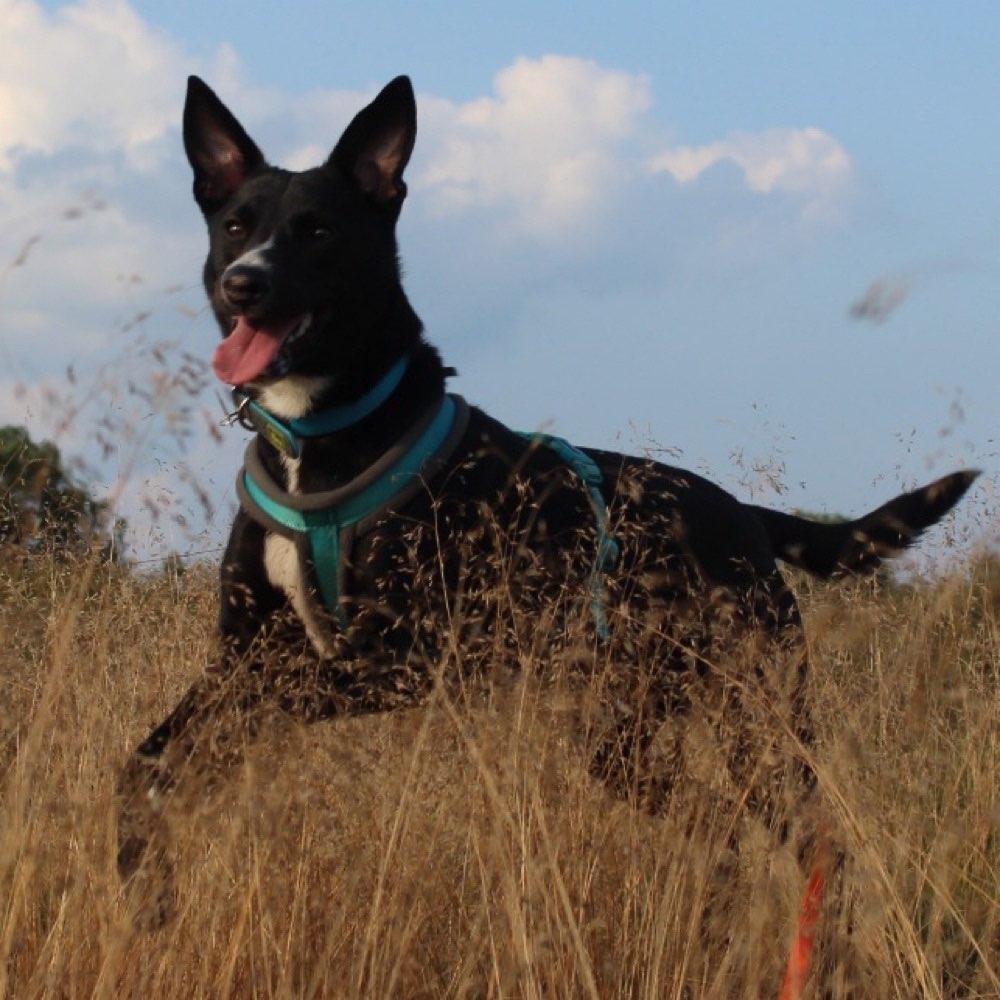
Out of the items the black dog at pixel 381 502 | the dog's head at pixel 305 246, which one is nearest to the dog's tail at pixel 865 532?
the black dog at pixel 381 502

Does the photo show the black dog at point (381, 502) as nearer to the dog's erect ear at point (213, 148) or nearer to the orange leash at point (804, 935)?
the dog's erect ear at point (213, 148)

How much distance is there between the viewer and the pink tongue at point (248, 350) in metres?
3.97

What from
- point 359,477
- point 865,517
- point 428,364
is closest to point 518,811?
point 359,477

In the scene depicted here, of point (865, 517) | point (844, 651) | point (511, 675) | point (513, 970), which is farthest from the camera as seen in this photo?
point (844, 651)

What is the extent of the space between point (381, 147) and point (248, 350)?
0.78 metres

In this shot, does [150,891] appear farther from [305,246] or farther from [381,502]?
[305,246]

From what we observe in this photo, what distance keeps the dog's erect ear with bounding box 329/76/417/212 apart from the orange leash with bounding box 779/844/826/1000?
7.97 ft

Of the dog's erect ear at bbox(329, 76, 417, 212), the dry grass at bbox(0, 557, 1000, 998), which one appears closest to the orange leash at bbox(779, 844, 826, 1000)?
the dry grass at bbox(0, 557, 1000, 998)

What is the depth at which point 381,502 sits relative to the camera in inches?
156

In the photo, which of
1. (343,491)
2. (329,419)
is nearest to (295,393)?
(329,419)

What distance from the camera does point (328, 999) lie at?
8.48 feet

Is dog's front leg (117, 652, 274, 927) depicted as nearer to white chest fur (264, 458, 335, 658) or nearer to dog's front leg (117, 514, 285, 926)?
dog's front leg (117, 514, 285, 926)

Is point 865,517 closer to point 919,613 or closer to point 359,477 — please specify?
point 919,613

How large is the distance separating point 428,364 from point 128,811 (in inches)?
67.5
